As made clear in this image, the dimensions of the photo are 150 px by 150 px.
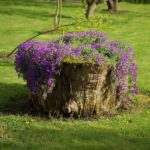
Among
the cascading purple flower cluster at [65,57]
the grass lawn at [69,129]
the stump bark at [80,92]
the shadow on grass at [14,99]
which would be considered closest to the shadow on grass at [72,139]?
the grass lawn at [69,129]

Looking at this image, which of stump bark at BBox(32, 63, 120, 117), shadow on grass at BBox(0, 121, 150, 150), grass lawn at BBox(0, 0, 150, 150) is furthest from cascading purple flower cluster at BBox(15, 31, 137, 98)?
shadow on grass at BBox(0, 121, 150, 150)

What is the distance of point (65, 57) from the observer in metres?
10.2

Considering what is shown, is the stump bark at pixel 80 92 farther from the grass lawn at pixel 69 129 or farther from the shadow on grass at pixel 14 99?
the shadow on grass at pixel 14 99

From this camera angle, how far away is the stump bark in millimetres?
10117

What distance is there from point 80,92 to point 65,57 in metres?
0.75

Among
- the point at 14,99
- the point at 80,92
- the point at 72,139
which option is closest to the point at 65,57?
the point at 80,92

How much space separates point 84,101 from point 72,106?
0.26 m

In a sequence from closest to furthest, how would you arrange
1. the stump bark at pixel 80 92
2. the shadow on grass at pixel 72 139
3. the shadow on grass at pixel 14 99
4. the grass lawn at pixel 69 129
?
the shadow on grass at pixel 72 139, the grass lawn at pixel 69 129, the stump bark at pixel 80 92, the shadow on grass at pixel 14 99

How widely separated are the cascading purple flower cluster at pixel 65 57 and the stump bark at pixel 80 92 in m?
0.15

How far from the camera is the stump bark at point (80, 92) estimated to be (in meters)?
10.1

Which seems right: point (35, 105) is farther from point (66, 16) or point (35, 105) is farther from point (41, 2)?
point (41, 2)

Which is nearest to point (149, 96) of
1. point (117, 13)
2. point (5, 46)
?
point (5, 46)

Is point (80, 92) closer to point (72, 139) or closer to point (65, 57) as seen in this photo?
point (65, 57)

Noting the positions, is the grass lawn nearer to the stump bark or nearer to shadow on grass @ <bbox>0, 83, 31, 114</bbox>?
shadow on grass @ <bbox>0, 83, 31, 114</bbox>
